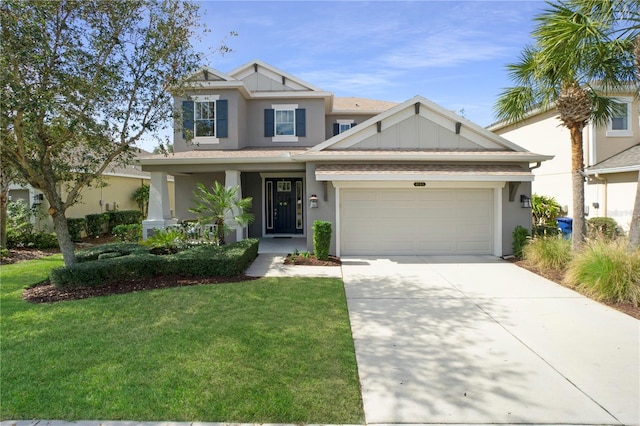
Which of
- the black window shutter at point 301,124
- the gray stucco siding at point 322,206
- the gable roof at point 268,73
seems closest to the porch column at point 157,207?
the gray stucco siding at point 322,206

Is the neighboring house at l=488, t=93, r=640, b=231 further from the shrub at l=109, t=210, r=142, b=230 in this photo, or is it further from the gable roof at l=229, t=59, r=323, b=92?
the shrub at l=109, t=210, r=142, b=230

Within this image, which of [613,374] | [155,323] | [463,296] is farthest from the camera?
[463,296]

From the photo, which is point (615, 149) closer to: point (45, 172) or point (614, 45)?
point (614, 45)

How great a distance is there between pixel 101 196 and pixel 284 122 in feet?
34.1

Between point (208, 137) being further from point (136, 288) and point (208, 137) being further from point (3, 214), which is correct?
point (136, 288)

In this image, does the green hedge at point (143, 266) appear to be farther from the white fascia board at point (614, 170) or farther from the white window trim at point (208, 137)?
the white fascia board at point (614, 170)

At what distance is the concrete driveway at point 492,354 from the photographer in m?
3.57

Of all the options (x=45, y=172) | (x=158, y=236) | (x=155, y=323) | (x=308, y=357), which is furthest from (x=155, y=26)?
(x=308, y=357)

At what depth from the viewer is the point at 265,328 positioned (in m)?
5.45

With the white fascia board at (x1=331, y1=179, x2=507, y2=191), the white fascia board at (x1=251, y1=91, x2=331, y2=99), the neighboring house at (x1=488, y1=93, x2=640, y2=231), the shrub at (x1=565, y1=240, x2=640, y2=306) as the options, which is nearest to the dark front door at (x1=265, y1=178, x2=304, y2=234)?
the white fascia board at (x1=251, y1=91, x2=331, y2=99)

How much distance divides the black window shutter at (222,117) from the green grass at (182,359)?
8652 millimetres

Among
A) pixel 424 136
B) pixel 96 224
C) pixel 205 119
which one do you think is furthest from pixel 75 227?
pixel 424 136

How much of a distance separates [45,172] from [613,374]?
35.2ft

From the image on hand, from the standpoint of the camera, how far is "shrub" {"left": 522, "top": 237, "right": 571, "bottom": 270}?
938 cm
